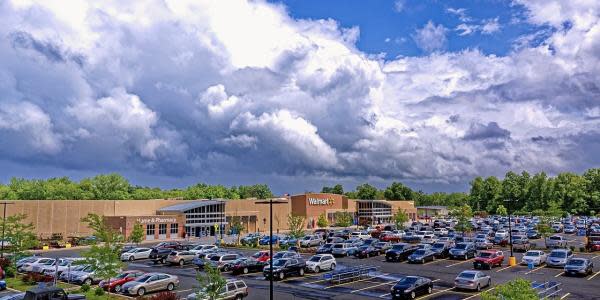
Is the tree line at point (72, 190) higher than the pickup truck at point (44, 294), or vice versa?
the tree line at point (72, 190)

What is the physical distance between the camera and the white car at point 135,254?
176ft

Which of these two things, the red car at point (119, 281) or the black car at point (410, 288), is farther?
the red car at point (119, 281)

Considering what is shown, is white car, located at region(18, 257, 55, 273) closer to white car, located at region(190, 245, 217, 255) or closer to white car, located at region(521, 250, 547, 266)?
white car, located at region(190, 245, 217, 255)

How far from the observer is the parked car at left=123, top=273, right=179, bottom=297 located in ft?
111

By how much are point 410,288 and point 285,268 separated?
11.8 meters

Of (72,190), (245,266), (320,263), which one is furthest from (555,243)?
(72,190)

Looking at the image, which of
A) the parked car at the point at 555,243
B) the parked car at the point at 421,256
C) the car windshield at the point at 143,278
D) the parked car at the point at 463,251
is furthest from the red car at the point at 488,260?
the car windshield at the point at 143,278

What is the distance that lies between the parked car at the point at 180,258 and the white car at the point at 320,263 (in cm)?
1330

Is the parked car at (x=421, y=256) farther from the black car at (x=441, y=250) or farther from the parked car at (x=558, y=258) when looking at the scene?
the parked car at (x=558, y=258)

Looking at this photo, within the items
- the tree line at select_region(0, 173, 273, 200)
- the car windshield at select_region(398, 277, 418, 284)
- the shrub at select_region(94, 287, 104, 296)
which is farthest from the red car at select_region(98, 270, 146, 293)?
the tree line at select_region(0, 173, 273, 200)

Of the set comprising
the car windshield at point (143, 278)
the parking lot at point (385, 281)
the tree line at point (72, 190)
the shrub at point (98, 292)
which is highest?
the tree line at point (72, 190)

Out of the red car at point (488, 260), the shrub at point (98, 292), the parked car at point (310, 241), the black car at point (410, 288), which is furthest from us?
the parked car at point (310, 241)

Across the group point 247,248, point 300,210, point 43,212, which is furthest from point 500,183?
point 43,212

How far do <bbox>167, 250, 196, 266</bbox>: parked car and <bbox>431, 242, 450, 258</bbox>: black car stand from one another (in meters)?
25.1
